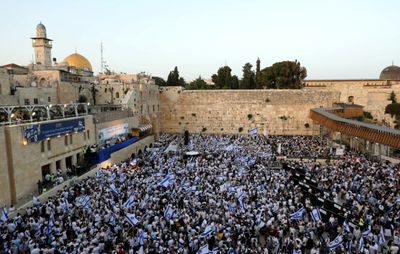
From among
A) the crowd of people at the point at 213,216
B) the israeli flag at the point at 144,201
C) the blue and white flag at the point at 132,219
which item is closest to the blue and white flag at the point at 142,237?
the crowd of people at the point at 213,216

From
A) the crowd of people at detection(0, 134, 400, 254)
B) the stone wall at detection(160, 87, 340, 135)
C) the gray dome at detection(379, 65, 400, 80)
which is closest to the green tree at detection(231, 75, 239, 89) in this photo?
the stone wall at detection(160, 87, 340, 135)

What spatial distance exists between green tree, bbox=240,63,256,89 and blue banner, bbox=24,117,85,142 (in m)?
31.2

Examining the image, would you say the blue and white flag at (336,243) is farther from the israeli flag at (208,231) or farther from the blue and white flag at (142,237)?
the blue and white flag at (142,237)

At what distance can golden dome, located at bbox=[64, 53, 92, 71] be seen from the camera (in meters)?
43.9

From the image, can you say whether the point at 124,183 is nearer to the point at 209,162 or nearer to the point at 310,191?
the point at 209,162

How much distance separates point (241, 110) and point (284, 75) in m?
9.60

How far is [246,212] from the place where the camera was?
38.8 ft

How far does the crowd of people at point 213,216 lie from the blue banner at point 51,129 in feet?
9.90

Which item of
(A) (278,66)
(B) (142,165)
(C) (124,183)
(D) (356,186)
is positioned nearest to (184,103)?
(A) (278,66)

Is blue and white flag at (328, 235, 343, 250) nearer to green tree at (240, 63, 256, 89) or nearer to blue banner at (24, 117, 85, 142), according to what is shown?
blue banner at (24, 117, 85, 142)

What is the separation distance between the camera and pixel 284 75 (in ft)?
140

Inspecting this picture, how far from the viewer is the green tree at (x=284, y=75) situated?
42625mm

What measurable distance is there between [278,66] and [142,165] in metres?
28.1

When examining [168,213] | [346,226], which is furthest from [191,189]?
[346,226]
